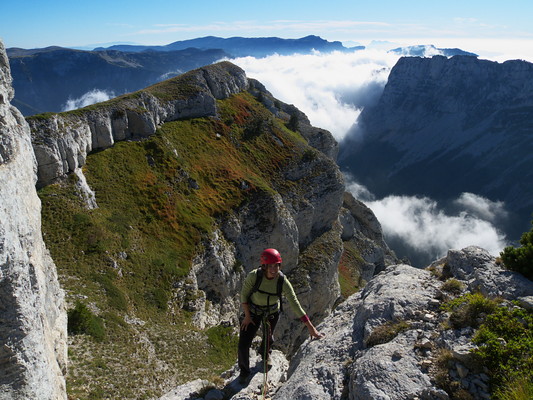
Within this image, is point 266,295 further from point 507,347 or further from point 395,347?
point 507,347

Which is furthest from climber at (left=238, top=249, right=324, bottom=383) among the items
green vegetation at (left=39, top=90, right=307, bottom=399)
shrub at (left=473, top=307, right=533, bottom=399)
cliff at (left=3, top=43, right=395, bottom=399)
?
cliff at (left=3, top=43, right=395, bottom=399)

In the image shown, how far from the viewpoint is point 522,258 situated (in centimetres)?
1388

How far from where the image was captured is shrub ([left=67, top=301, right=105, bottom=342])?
28812 millimetres

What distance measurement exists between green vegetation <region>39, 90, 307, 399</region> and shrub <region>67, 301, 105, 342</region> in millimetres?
84

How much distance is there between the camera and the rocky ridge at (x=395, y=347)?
10.3 meters

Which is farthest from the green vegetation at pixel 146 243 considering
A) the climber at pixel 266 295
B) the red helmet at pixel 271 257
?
the red helmet at pixel 271 257

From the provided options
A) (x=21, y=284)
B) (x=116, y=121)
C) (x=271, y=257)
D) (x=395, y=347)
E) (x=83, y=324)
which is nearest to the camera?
(x=395, y=347)

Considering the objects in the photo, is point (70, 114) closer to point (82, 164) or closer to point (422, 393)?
point (82, 164)

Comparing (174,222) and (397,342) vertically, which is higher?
(397,342)

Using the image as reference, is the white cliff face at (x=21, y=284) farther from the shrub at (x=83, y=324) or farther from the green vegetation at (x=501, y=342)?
the green vegetation at (x=501, y=342)

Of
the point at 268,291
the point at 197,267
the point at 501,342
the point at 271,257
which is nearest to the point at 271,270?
the point at 271,257

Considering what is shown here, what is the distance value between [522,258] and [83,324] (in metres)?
31.0

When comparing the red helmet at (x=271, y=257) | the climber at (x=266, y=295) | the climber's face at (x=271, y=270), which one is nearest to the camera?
the red helmet at (x=271, y=257)

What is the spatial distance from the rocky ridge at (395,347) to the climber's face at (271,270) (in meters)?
3.75
